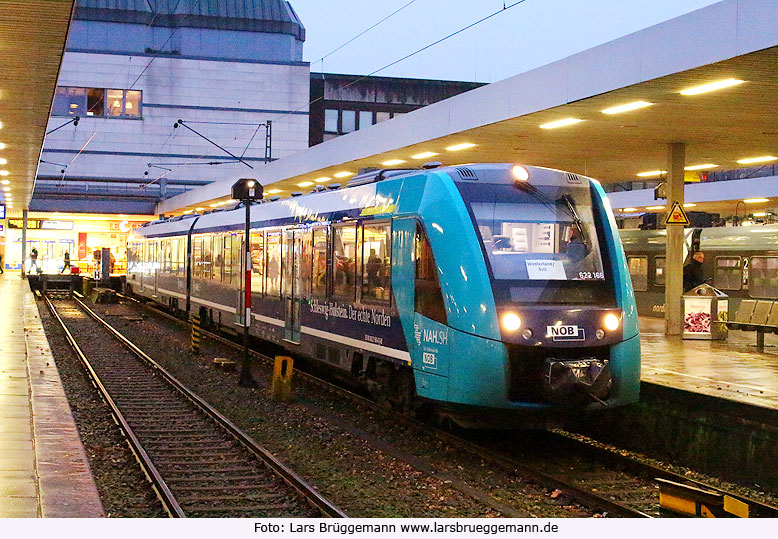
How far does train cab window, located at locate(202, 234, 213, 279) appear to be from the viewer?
21.9m

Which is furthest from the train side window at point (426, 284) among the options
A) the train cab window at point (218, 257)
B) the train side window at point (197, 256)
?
the train side window at point (197, 256)

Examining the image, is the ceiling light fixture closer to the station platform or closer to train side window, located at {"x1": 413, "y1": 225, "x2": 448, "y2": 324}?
the station platform

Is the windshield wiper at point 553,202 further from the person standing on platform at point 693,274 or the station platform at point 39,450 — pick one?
the person standing on platform at point 693,274

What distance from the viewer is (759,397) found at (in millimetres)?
10289

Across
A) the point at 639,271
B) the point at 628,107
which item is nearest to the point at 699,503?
the point at 628,107

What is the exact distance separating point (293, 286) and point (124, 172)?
50.9m

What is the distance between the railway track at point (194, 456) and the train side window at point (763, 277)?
13.2 m

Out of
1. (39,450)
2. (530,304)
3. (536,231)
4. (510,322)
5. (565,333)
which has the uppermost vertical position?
(536,231)

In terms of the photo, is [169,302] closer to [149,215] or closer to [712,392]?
[712,392]

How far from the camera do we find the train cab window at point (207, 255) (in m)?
21.9

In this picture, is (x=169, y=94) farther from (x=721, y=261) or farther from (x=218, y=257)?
(x=721, y=261)

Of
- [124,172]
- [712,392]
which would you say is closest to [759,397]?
[712,392]

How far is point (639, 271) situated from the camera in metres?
25.8

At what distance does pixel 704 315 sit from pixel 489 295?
29.9 ft
